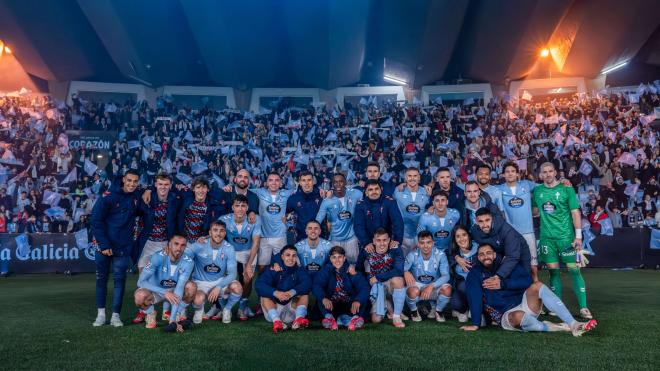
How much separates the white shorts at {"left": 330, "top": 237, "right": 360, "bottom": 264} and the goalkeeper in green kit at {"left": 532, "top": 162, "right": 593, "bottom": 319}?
2995 millimetres

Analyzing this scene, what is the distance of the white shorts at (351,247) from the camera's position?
8.29m

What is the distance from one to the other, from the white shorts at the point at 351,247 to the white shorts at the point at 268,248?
3.22 feet

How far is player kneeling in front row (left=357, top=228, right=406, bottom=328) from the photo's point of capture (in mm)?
6684

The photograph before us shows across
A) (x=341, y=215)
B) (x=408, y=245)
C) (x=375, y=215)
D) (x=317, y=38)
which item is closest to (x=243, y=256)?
(x=341, y=215)

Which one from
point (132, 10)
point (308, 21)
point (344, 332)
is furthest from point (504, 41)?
point (344, 332)

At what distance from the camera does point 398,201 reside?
828 centimetres

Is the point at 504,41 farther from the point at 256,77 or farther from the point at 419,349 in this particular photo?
the point at 419,349

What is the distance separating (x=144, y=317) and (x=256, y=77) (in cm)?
2361

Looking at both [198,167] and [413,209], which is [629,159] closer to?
[413,209]

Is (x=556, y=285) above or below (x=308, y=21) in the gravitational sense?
below

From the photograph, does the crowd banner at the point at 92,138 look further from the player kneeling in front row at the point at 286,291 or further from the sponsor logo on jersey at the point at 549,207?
the sponsor logo on jersey at the point at 549,207

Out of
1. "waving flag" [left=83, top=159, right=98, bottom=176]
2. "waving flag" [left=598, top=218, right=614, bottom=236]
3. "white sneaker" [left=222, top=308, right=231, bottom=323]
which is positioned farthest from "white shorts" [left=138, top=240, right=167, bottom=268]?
"waving flag" [left=83, top=159, right=98, bottom=176]

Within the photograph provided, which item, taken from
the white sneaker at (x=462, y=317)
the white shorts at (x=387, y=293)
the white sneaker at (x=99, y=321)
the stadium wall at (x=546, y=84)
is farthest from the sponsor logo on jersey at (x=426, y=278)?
the stadium wall at (x=546, y=84)

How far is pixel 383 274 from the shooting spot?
6.95 meters
